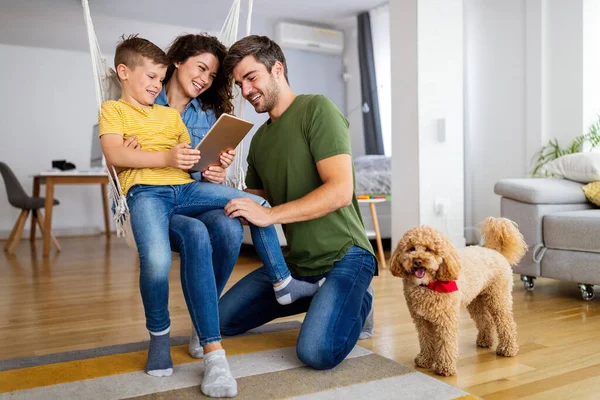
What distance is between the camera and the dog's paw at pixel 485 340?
6.40ft

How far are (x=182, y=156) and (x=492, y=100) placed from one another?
12.1ft

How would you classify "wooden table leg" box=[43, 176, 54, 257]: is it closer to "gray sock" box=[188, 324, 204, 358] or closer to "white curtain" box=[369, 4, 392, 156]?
"gray sock" box=[188, 324, 204, 358]

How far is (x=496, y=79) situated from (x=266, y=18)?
3.03m

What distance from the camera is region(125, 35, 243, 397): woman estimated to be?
1.58 metres

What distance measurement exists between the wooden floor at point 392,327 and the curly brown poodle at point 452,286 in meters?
0.07

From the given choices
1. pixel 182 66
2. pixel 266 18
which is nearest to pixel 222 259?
pixel 182 66

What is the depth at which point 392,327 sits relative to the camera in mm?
2234

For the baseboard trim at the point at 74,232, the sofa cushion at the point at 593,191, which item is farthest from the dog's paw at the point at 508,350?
the baseboard trim at the point at 74,232

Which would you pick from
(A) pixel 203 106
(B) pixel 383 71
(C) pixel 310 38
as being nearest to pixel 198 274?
(A) pixel 203 106

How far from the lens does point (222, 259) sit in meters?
1.75

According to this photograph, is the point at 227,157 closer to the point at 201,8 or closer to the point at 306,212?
the point at 306,212

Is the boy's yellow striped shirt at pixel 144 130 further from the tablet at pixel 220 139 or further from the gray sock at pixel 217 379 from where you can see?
the gray sock at pixel 217 379

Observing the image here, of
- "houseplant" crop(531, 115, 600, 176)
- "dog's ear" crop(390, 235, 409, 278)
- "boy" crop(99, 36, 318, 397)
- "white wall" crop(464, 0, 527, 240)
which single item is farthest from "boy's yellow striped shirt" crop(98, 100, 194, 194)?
"white wall" crop(464, 0, 527, 240)

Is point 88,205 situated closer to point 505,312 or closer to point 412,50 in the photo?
point 412,50
